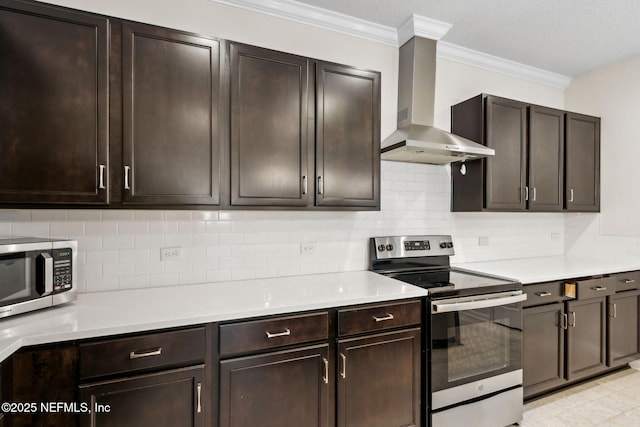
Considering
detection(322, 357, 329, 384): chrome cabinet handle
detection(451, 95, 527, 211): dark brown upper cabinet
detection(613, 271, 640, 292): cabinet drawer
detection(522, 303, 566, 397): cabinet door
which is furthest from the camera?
detection(613, 271, 640, 292): cabinet drawer

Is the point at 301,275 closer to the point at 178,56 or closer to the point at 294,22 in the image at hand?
the point at 178,56

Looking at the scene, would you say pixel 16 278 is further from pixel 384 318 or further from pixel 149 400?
pixel 384 318

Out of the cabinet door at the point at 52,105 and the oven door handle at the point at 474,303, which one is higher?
the cabinet door at the point at 52,105

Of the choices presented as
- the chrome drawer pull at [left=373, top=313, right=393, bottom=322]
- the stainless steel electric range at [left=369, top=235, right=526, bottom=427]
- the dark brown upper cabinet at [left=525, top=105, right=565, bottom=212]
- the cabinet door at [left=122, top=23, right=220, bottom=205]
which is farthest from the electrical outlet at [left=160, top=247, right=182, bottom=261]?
the dark brown upper cabinet at [left=525, top=105, right=565, bottom=212]

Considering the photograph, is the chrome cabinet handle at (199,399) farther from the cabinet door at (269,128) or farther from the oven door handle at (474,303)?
the oven door handle at (474,303)

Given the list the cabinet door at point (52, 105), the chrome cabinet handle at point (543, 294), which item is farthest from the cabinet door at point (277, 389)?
the chrome cabinet handle at point (543, 294)

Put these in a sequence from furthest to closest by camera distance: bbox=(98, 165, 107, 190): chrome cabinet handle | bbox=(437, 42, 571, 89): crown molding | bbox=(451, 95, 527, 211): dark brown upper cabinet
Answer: bbox=(437, 42, 571, 89): crown molding < bbox=(451, 95, 527, 211): dark brown upper cabinet < bbox=(98, 165, 107, 190): chrome cabinet handle

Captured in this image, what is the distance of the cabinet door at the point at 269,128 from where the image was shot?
1.89 metres

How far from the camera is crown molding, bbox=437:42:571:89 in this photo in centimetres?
295

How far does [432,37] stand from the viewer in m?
2.63

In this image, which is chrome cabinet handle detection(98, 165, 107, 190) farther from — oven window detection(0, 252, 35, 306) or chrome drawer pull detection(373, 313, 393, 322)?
chrome drawer pull detection(373, 313, 393, 322)

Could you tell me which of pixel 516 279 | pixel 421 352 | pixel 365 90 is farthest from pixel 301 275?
pixel 516 279

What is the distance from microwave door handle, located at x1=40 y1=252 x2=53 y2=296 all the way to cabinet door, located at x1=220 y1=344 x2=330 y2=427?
0.85m

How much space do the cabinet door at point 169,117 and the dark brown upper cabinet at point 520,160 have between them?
2.09 metres
